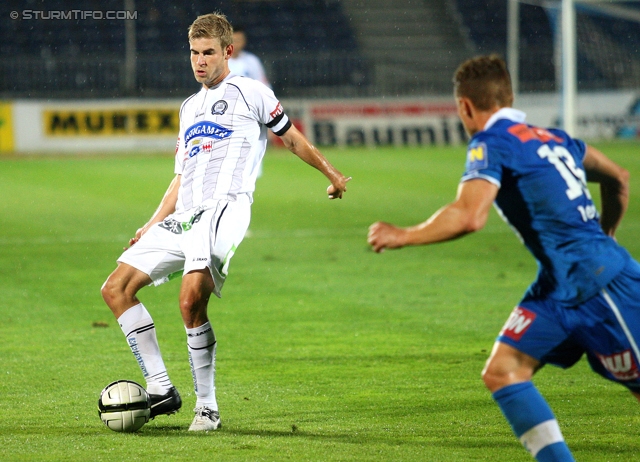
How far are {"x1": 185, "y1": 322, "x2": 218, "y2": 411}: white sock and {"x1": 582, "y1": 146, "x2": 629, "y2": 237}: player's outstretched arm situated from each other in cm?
184

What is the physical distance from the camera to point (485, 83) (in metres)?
3.49

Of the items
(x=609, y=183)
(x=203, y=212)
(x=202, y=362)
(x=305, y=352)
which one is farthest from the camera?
(x=305, y=352)

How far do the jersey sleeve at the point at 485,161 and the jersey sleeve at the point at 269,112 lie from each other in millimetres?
1718

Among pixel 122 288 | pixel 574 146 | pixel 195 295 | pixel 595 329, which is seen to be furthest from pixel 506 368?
pixel 122 288

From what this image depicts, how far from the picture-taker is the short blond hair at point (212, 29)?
4.80 metres

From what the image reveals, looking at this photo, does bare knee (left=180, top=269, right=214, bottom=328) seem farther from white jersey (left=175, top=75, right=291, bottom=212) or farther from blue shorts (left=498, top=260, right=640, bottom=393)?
blue shorts (left=498, top=260, right=640, bottom=393)

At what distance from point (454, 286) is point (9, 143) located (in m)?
20.5

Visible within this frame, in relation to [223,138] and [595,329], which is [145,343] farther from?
[595,329]

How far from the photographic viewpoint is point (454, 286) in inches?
340

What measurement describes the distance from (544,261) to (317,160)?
5.35ft

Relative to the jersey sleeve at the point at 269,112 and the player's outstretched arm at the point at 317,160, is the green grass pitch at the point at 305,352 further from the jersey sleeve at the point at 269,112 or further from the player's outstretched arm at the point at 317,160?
the jersey sleeve at the point at 269,112

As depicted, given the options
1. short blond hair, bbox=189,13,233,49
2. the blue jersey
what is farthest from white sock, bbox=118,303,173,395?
the blue jersey

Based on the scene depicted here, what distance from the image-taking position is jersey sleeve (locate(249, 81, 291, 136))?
4.98 m

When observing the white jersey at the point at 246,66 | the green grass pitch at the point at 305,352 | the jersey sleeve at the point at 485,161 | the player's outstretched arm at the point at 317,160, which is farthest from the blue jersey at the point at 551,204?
the white jersey at the point at 246,66
